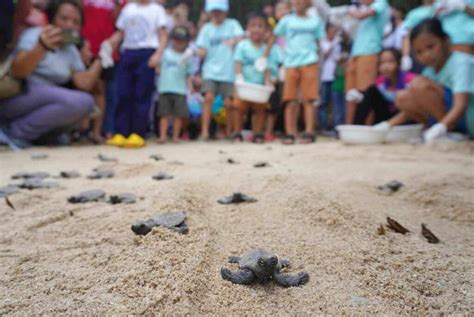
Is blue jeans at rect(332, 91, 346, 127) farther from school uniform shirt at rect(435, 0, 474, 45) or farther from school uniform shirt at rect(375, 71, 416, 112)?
school uniform shirt at rect(435, 0, 474, 45)

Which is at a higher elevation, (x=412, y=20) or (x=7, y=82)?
(x=412, y=20)

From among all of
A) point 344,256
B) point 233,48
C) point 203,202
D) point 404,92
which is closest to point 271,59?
point 233,48

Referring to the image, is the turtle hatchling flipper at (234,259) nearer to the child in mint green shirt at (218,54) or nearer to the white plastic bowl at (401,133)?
the white plastic bowl at (401,133)

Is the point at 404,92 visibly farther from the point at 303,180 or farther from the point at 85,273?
the point at 85,273

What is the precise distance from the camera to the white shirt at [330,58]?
5.19 metres

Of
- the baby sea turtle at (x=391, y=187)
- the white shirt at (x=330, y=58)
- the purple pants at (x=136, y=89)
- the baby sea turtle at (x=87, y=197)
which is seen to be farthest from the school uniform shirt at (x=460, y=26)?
the baby sea turtle at (x=87, y=197)

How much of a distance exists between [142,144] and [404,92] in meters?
2.33

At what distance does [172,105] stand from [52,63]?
46.4 inches

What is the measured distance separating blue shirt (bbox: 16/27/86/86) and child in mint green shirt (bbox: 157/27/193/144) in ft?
2.68

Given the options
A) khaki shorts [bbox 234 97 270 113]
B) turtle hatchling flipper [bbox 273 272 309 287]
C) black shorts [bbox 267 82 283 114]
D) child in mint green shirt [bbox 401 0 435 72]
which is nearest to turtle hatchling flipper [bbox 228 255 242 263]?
turtle hatchling flipper [bbox 273 272 309 287]

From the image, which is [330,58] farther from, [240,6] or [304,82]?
[240,6]

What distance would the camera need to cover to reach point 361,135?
3.51m

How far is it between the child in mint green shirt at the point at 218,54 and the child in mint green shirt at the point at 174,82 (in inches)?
9.1

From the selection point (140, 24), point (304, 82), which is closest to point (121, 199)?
point (140, 24)
